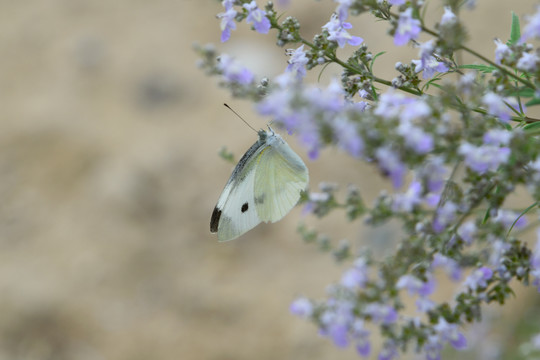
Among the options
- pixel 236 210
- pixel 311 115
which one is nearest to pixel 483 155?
pixel 311 115

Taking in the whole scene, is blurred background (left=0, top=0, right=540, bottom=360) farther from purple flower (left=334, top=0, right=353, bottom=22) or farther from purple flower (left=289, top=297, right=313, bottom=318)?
purple flower (left=334, top=0, right=353, bottom=22)

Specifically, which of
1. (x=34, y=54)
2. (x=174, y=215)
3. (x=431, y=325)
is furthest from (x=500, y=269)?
(x=34, y=54)

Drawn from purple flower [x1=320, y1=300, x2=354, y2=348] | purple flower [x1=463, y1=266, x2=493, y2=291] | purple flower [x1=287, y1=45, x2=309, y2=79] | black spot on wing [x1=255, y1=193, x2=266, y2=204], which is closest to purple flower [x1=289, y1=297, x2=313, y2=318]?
purple flower [x1=320, y1=300, x2=354, y2=348]

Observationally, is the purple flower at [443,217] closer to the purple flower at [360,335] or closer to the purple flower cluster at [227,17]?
the purple flower at [360,335]

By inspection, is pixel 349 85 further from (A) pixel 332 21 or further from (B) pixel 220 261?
(B) pixel 220 261

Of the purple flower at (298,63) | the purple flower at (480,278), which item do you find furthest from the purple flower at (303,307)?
the purple flower at (298,63)

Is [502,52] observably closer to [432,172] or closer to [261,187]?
[432,172]
